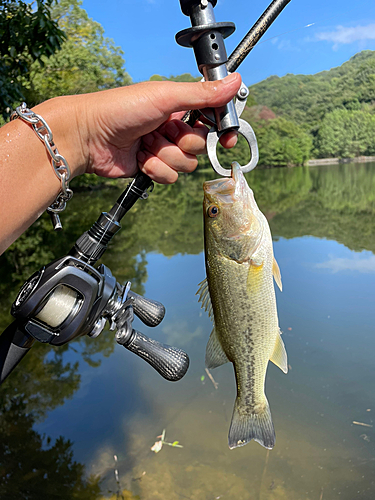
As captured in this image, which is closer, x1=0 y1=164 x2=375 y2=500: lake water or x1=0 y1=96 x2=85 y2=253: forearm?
x1=0 y1=96 x2=85 y2=253: forearm

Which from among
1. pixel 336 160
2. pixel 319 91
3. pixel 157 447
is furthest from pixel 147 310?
pixel 336 160

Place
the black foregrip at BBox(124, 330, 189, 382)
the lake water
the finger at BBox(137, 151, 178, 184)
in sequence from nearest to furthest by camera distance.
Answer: the black foregrip at BBox(124, 330, 189, 382)
the finger at BBox(137, 151, 178, 184)
the lake water

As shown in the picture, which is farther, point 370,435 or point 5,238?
point 370,435

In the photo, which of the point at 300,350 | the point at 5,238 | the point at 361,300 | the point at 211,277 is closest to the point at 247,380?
the point at 211,277

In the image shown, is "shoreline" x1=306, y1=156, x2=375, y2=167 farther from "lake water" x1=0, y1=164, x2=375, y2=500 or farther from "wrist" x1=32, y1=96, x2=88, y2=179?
"wrist" x1=32, y1=96, x2=88, y2=179

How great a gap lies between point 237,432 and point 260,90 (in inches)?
2196

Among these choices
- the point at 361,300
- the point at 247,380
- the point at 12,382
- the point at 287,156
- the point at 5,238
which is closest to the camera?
the point at 5,238

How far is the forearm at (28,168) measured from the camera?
158 centimetres

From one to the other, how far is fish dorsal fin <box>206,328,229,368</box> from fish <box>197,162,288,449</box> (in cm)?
3

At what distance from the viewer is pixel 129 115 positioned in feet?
6.05

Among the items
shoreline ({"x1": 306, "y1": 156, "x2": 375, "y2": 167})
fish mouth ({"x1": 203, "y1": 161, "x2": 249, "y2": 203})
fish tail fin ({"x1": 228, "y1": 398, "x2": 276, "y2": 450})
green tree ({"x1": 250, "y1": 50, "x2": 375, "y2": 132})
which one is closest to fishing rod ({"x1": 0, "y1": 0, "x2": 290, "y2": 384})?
fish mouth ({"x1": 203, "y1": 161, "x2": 249, "y2": 203})

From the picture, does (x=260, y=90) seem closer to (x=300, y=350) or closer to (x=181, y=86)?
(x=300, y=350)

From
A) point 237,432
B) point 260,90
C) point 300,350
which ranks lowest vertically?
point 260,90

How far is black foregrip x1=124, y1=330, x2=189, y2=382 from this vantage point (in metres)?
1.81
